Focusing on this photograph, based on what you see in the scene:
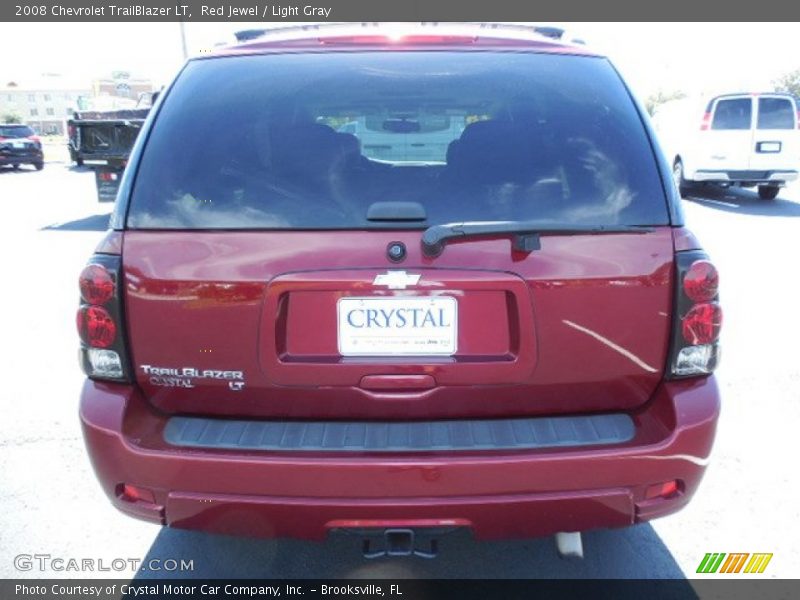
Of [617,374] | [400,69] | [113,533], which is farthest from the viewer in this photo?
[113,533]

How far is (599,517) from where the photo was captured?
2047 mm

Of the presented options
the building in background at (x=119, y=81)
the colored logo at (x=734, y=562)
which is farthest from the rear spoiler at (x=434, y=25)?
the building in background at (x=119, y=81)

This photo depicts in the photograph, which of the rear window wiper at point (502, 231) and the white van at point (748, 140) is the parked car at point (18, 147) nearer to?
the white van at point (748, 140)

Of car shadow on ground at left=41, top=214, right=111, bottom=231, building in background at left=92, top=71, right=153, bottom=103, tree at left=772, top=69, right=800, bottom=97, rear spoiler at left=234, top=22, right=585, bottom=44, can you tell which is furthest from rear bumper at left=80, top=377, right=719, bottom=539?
building in background at left=92, top=71, right=153, bottom=103

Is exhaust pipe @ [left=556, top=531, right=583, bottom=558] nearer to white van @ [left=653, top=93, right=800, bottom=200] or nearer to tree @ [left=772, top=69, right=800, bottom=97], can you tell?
white van @ [left=653, top=93, right=800, bottom=200]

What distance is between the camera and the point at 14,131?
26.2 m

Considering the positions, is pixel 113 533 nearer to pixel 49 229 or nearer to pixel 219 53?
pixel 219 53

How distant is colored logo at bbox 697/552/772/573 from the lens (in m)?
2.73

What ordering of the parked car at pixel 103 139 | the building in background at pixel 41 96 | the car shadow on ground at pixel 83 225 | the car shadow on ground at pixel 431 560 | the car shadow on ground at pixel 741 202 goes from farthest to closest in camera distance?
the building in background at pixel 41 96 < the car shadow on ground at pixel 741 202 < the parked car at pixel 103 139 < the car shadow on ground at pixel 83 225 < the car shadow on ground at pixel 431 560

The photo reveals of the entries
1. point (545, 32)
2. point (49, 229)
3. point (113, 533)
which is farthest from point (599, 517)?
point (49, 229)

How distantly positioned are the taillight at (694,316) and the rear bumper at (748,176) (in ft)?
44.2

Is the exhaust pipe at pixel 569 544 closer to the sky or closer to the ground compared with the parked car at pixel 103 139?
closer to the ground

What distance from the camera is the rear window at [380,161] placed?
206 centimetres

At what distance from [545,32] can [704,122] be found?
42.1 feet
